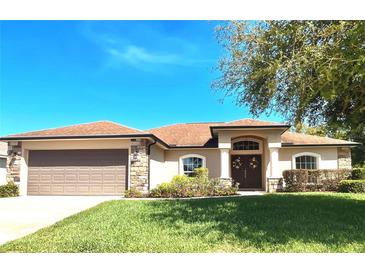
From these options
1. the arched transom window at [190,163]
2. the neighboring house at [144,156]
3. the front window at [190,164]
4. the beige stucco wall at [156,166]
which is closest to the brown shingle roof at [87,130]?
the neighboring house at [144,156]

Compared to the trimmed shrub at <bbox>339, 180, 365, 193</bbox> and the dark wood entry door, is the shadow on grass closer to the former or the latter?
the trimmed shrub at <bbox>339, 180, 365, 193</bbox>

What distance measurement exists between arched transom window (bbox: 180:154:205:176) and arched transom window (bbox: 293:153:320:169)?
18.3 ft

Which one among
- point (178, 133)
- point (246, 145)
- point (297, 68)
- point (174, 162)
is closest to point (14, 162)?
point (174, 162)

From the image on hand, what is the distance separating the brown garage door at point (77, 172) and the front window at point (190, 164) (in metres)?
4.60

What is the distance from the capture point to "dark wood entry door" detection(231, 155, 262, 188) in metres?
19.9

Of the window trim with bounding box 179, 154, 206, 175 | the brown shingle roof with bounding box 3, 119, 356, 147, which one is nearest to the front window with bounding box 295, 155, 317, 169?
the brown shingle roof with bounding box 3, 119, 356, 147

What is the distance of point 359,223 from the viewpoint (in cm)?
725

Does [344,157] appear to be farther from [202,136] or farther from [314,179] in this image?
[202,136]

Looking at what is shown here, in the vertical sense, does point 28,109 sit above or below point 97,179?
above

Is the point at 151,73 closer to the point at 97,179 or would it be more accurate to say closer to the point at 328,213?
the point at 97,179

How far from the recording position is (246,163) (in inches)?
786

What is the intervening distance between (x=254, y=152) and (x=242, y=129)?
9.16 feet

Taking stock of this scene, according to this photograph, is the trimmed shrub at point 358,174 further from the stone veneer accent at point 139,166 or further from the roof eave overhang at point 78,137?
the stone veneer accent at point 139,166
